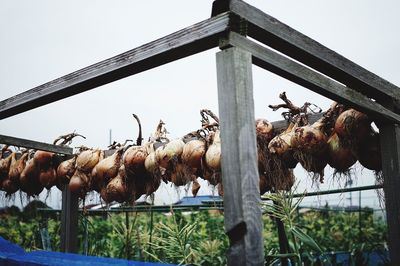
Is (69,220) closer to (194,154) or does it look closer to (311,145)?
(194,154)

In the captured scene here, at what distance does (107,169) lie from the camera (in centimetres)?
312

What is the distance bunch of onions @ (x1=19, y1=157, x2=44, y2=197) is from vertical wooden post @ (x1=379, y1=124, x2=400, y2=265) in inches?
123

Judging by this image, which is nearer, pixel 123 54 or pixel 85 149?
pixel 123 54

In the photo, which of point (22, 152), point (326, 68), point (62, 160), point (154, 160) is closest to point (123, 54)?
point (326, 68)

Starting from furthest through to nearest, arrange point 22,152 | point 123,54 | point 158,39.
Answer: point 22,152, point 123,54, point 158,39

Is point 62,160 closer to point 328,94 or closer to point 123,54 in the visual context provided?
point 123,54

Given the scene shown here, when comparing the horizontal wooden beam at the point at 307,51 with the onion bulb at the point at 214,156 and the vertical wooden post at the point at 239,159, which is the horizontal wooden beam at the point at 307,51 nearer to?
the vertical wooden post at the point at 239,159

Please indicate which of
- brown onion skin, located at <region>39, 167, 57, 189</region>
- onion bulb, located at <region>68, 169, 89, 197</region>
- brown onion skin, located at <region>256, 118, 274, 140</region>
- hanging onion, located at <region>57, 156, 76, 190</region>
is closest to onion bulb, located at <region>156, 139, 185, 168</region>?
brown onion skin, located at <region>256, 118, 274, 140</region>

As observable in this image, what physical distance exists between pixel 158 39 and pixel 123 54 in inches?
7.9

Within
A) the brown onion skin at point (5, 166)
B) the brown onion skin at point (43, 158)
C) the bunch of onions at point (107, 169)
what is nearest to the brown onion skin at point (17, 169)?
the brown onion skin at point (5, 166)

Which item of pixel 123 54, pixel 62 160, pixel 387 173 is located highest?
pixel 123 54

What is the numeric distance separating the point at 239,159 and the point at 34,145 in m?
2.85

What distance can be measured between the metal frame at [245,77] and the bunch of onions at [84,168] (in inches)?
58.1

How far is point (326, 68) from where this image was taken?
1.56 meters
